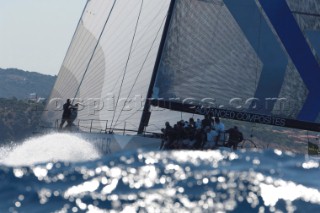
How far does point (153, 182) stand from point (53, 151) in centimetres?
544

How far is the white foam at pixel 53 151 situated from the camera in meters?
15.6

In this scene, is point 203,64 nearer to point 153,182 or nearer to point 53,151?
point 53,151

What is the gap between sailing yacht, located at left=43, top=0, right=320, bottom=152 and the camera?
1727 cm

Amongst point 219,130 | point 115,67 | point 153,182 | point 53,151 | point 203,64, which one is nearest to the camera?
point 153,182

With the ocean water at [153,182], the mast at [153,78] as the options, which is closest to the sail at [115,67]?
the mast at [153,78]

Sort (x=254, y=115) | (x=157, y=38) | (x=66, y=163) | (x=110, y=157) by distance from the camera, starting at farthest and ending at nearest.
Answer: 1. (x=157, y=38)
2. (x=254, y=115)
3. (x=110, y=157)
4. (x=66, y=163)

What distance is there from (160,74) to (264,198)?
24.6 ft

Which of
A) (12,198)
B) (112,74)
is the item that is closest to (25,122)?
(112,74)

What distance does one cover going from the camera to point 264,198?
33.6 feet

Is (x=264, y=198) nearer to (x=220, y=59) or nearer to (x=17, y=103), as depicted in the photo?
(x=220, y=59)

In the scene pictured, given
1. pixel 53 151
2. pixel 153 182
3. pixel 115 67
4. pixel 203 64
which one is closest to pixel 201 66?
pixel 203 64

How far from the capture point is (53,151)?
1641cm

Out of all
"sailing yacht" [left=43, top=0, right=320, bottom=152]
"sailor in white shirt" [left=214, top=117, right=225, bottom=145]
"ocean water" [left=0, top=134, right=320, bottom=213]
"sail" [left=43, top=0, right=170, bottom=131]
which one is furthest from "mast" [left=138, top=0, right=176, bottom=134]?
"sailor in white shirt" [left=214, top=117, right=225, bottom=145]

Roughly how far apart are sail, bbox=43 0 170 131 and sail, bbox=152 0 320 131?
58 centimetres
